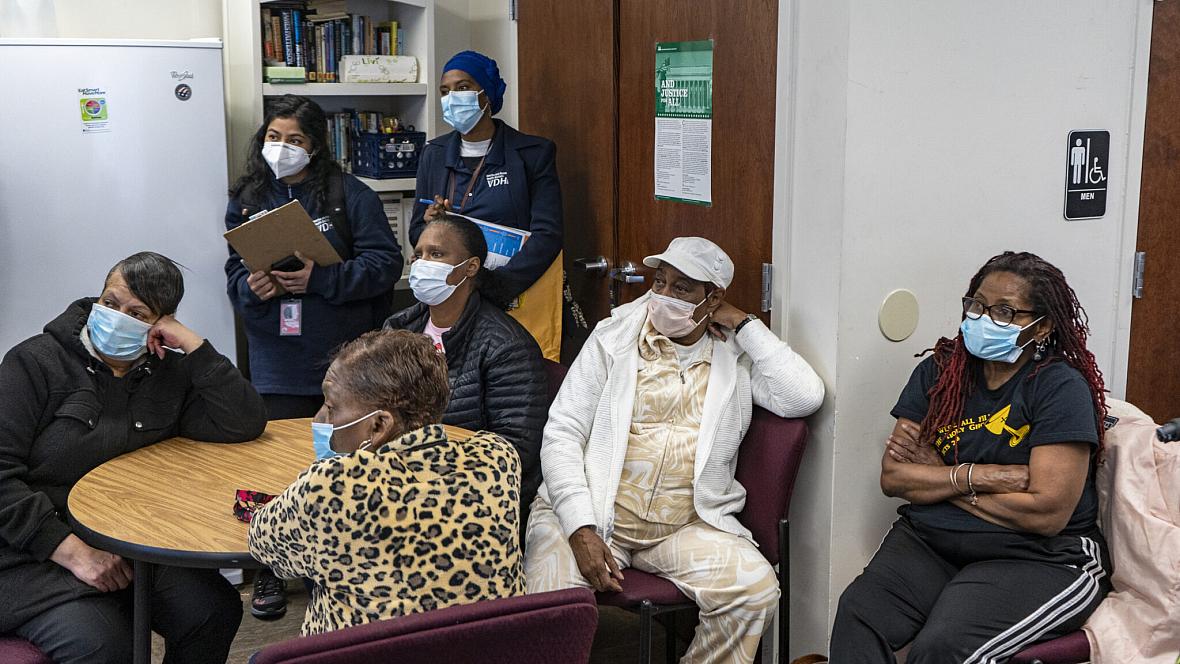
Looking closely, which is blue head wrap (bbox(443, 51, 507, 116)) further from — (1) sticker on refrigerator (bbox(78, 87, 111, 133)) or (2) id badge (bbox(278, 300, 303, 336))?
(1) sticker on refrigerator (bbox(78, 87, 111, 133))

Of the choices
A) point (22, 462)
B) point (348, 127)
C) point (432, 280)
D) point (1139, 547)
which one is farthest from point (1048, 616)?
point (348, 127)

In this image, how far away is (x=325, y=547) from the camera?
1.85m

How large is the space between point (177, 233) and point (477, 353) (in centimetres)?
133

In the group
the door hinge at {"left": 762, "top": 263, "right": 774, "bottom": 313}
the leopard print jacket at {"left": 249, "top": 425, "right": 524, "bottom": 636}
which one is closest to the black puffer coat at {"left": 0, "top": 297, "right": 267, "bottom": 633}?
the leopard print jacket at {"left": 249, "top": 425, "right": 524, "bottom": 636}

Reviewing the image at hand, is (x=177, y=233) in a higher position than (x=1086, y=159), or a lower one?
lower

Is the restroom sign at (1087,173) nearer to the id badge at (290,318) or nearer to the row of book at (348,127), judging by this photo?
the id badge at (290,318)

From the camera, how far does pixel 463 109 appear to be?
3.63 metres

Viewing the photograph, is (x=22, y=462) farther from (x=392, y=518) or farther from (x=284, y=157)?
(x=284, y=157)

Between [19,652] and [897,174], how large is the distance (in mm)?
2095

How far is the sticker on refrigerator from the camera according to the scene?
353cm

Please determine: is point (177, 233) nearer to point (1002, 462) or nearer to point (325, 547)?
point (325, 547)

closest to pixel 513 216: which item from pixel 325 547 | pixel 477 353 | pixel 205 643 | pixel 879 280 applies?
pixel 477 353

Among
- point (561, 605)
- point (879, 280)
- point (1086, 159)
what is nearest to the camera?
point (561, 605)

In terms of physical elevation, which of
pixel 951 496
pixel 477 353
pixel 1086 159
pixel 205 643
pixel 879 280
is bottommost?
pixel 205 643
